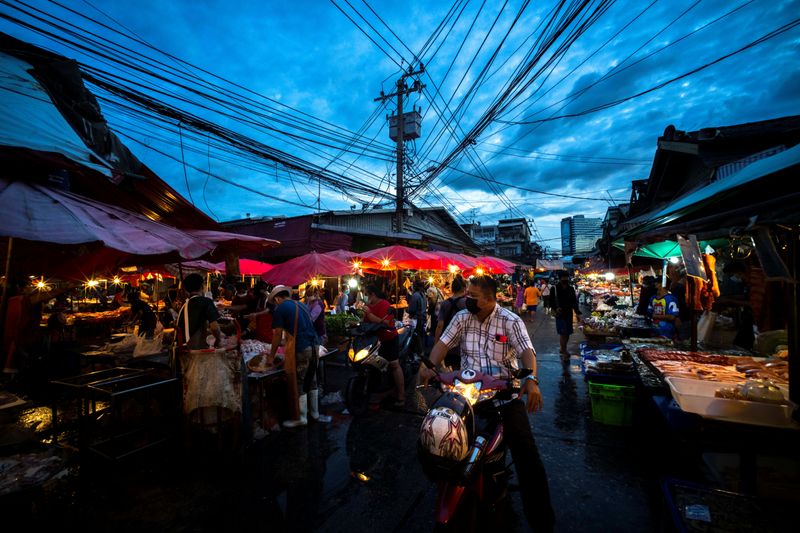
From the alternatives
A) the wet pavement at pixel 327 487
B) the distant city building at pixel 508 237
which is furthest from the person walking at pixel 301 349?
the distant city building at pixel 508 237

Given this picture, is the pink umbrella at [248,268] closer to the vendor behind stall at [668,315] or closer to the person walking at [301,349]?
the person walking at [301,349]

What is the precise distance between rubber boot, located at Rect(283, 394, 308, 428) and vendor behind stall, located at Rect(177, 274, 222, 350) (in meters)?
1.62

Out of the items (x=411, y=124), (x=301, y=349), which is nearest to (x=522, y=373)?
(x=301, y=349)

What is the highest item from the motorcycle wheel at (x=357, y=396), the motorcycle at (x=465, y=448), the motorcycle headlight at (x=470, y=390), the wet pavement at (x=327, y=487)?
the motorcycle headlight at (x=470, y=390)

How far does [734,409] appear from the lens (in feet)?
9.27

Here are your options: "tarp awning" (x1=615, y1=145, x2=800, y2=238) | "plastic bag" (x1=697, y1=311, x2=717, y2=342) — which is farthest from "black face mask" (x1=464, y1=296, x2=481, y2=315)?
"plastic bag" (x1=697, y1=311, x2=717, y2=342)

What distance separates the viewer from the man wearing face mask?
9.11 ft

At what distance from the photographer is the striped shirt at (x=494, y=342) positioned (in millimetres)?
3176

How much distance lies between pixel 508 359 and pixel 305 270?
7879 millimetres

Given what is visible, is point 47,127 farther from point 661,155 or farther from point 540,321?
point 540,321

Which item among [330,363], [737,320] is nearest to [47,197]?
[330,363]

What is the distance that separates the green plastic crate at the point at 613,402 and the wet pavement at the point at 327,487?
156mm

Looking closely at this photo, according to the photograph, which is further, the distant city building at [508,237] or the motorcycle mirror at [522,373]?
the distant city building at [508,237]

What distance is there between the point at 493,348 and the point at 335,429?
3.13 meters
